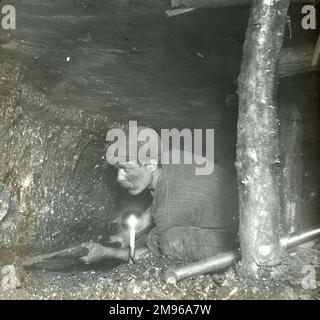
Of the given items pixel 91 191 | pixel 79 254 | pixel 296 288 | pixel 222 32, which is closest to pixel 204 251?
pixel 296 288

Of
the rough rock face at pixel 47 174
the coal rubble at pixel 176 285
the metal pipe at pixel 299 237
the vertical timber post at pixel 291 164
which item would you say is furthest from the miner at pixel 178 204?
the rough rock face at pixel 47 174

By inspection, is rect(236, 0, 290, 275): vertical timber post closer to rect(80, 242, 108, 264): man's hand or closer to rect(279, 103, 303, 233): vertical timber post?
rect(80, 242, 108, 264): man's hand

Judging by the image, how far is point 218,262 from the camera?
2.60 meters

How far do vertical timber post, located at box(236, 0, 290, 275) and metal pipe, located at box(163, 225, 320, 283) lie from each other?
19 cm

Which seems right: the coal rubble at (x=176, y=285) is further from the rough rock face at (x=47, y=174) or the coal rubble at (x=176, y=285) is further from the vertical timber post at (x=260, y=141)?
the rough rock face at (x=47, y=174)

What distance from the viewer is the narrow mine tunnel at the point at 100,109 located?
2.64 meters

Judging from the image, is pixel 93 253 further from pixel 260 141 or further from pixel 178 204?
pixel 260 141

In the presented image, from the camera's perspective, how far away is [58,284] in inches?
108

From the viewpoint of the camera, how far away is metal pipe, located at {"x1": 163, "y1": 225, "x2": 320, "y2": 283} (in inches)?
97.2

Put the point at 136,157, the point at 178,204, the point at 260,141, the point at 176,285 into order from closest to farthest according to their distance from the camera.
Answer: the point at 176,285 → the point at 260,141 → the point at 178,204 → the point at 136,157

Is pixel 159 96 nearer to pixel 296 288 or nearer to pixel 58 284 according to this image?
pixel 58 284

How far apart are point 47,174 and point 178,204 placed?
158 cm

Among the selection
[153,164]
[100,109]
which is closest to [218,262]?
[153,164]

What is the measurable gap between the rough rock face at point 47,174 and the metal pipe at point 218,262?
5.45 ft
